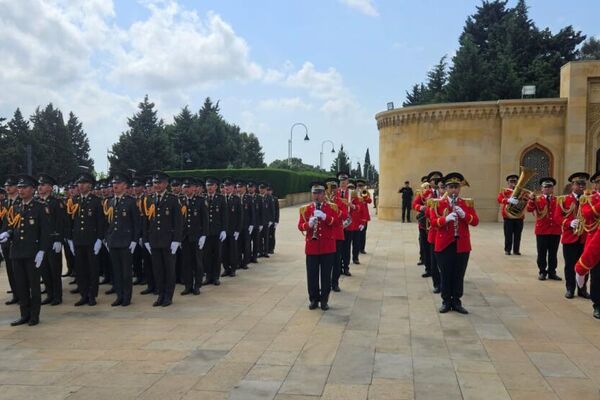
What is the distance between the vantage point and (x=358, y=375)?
5.11 m

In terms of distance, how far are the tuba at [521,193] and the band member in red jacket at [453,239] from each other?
3691 mm

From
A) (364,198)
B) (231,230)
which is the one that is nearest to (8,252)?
(231,230)

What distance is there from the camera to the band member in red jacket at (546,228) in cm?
1020

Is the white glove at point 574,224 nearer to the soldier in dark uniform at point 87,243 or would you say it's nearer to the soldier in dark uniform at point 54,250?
the soldier in dark uniform at point 87,243

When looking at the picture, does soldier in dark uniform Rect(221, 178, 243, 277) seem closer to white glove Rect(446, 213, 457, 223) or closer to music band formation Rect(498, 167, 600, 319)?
white glove Rect(446, 213, 457, 223)

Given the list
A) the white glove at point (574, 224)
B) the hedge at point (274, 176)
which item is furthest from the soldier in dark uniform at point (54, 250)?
the hedge at point (274, 176)

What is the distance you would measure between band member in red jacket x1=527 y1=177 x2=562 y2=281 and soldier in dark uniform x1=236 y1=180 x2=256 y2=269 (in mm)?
5896

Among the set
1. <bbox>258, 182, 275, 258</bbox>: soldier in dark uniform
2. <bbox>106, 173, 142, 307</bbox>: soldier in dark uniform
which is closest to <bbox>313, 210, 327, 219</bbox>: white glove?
<bbox>106, 173, 142, 307</bbox>: soldier in dark uniform

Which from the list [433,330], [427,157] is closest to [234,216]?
[433,330]

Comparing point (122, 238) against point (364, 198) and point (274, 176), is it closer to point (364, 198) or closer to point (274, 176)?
point (364, 198)

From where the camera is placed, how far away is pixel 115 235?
8430 millimetres

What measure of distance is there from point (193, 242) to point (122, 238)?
51.1 inches

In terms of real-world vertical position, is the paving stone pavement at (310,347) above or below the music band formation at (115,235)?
below

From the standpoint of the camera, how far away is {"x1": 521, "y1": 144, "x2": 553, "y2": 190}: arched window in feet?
79.6
